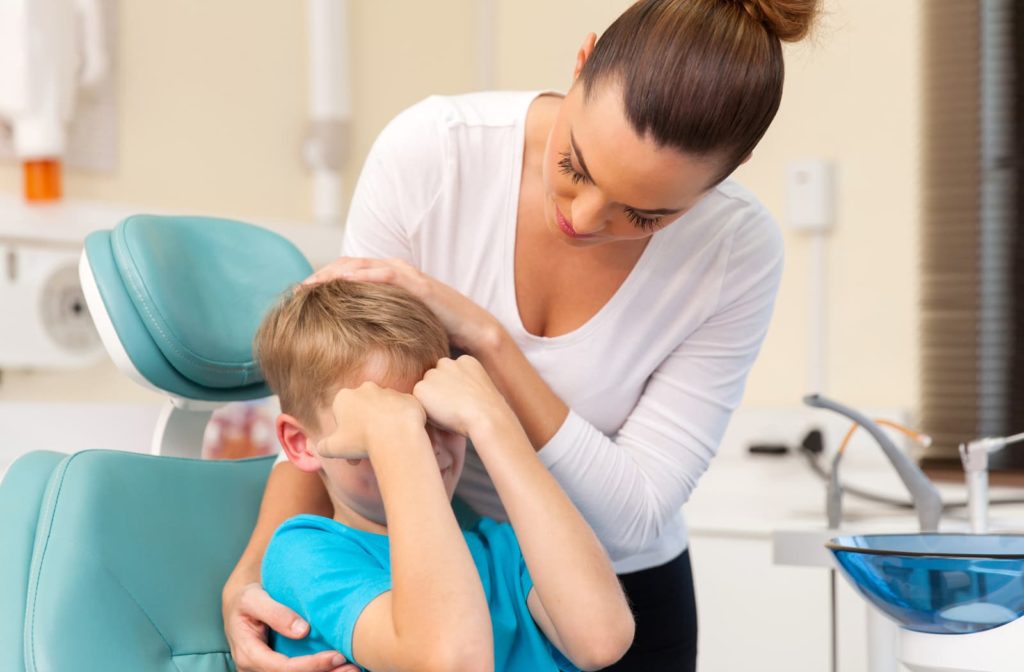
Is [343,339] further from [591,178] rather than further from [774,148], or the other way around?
[774,148]

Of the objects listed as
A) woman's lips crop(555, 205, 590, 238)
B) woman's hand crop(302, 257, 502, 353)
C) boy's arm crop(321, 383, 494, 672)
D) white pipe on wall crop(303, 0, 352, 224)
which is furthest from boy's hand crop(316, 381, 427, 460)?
white pipe on wall crop(303, 0, 352, 224)

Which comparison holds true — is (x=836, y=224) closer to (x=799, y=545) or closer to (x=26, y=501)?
(x=799, y=545)

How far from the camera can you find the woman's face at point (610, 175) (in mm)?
1026

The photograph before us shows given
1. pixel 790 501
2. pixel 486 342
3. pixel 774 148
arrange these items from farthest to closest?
1. pixel 774 148
2. pixel 790 501
3. pixel 486 342

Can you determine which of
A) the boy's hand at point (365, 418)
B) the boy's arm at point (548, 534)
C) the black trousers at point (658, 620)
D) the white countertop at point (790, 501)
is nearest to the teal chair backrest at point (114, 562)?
the boy's hand at point (365, 418)

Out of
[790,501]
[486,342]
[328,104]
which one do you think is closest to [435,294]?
[486,342]

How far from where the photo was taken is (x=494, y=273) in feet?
4.11

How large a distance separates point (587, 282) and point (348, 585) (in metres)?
0.45

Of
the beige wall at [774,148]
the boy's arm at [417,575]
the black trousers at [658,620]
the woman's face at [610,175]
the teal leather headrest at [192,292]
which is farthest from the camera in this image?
the beige wall at [774,148]

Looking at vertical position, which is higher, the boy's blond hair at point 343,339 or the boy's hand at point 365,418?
the boy's blond hair at point 343,339

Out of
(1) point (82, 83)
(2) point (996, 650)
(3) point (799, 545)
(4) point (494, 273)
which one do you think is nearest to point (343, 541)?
(4) point (494, 273)

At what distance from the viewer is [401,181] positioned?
123 cm

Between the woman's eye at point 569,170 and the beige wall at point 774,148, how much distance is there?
1.54 metres

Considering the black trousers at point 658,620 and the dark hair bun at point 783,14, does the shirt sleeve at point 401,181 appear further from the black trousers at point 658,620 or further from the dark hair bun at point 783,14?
the black trousers at point 658,620
